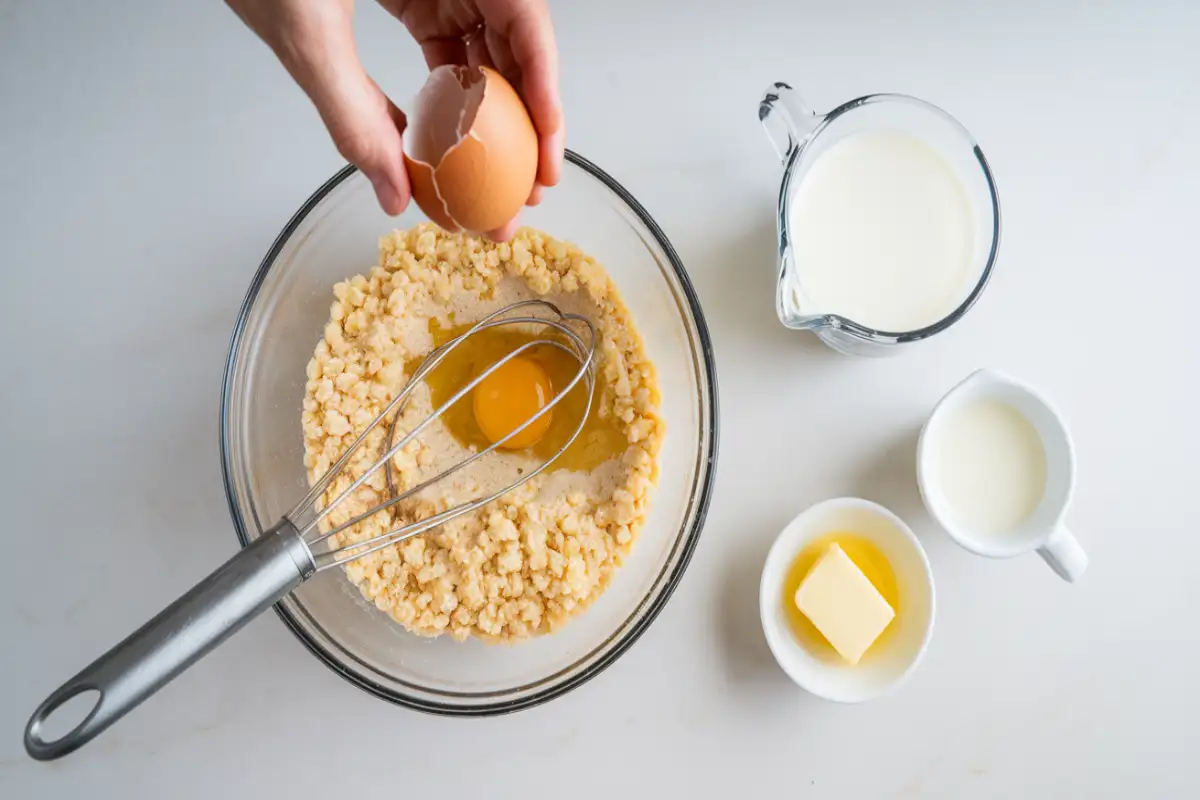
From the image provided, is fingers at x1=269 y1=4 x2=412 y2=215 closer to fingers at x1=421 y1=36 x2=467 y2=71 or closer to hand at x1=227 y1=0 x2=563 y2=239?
hand at x1=227 y1=0 x2=563 y2=239

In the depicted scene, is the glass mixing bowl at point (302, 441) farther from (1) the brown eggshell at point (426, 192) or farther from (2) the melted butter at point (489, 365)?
(1) the brown eggshell at point (426, 192)

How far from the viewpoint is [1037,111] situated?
1.31 metres

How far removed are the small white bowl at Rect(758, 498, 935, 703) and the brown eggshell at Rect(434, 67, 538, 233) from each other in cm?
62

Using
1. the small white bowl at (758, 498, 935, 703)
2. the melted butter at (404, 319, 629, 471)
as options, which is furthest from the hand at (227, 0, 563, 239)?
the small white bowl at (758, 498, 935, 703)

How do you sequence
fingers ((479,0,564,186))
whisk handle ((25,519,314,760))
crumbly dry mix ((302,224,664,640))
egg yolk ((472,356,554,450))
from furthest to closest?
egg yolk ((472,356,554,450))
crumbly dry mix ((302,224,664,640))
fingers ((479,0,564,186))
whisk handle ((25,519,314,760))

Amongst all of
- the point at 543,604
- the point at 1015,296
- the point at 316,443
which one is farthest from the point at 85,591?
the point at 1015,296

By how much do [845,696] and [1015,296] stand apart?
2.20ft

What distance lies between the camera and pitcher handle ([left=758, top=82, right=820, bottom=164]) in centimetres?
119

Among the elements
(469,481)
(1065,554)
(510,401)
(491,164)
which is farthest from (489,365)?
(1065,554)

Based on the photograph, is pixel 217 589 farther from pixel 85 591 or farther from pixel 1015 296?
pixel 1015 296

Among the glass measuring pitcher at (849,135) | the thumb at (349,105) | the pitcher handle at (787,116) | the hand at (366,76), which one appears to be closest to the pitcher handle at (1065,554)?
the glass measuring pitcher at (849,135)

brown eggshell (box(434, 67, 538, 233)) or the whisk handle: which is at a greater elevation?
brown eggshell (box(434, 67, 538, 233))

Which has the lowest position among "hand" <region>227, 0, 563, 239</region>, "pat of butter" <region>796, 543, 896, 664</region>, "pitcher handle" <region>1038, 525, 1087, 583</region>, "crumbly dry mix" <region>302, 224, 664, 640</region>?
"pitcher handle" <region>1038, 525, 1087, 583</region>

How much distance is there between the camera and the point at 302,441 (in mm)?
1215
